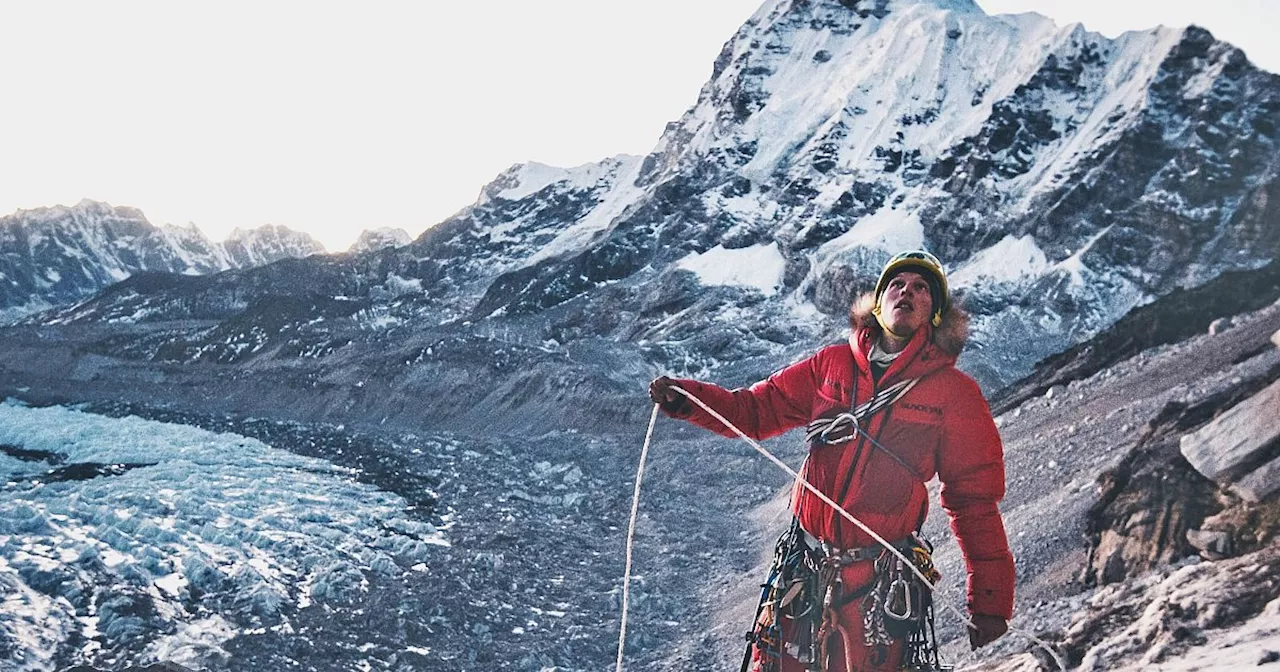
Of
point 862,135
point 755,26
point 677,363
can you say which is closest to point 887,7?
point 755,26

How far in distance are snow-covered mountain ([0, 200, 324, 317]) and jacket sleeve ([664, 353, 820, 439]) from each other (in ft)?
556

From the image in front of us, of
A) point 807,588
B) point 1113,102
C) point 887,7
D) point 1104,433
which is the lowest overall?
point 1104,433

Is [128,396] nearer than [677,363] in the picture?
No

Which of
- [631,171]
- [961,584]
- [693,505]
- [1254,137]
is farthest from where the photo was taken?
[631,171]

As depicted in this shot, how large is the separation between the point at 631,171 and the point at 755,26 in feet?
81.3

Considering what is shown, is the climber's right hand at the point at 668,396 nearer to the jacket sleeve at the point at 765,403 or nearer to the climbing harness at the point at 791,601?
the jacket sleeve at the point at 765,403

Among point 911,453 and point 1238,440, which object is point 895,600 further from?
point 1238,440

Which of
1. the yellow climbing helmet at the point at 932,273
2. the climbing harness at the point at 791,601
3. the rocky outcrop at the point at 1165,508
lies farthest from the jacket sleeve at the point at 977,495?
the rocky outcrop at the point at 1165,508

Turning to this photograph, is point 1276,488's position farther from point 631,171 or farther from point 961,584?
point 631,171

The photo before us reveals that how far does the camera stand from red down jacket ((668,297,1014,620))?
3.26m

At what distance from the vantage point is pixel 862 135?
212 ft

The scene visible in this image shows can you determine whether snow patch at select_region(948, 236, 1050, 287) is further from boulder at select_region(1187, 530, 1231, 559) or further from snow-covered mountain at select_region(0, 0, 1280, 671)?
boulder at select_region(1187, 530, 1231, 559)

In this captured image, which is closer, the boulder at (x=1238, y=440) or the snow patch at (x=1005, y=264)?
the boulder at (x=1238, y=440)

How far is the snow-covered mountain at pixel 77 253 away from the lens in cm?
14812
